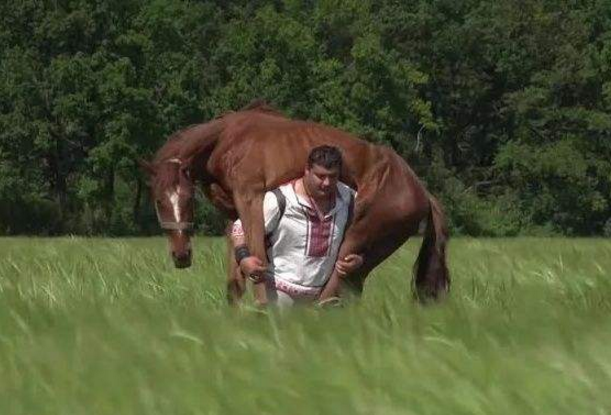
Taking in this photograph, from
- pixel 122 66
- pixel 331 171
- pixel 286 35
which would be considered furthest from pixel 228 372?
pixel 286 35

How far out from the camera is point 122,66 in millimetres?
57906

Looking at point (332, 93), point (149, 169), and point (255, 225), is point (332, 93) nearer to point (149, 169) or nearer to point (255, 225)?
point (149, 169)

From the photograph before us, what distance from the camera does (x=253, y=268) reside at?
703cm

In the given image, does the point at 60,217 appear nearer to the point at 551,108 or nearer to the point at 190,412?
the point at 551,108

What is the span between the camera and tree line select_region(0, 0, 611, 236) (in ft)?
191

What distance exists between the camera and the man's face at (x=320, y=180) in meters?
6.86

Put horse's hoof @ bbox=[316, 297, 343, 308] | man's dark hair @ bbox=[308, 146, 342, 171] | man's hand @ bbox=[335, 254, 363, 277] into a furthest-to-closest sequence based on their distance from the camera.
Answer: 1. man's hand @ bbox=[335, 254, 363, 277]
2. man's dark hair @ bbox=[308, 146, 342, 171]
3. horse's hoof @ bbox=[316, 297, 343, 308]

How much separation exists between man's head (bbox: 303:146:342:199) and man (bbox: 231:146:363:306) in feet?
0.39

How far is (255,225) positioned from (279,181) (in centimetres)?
39

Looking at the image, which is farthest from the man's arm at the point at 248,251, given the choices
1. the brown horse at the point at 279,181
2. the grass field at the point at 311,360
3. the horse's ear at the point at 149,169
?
the grass field at the point at 311,360

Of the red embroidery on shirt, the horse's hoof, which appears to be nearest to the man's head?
the red embroidery on shirt

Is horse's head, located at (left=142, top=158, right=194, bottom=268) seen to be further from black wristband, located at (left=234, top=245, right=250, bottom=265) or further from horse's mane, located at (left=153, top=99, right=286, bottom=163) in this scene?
black wristband, located at (left=234, top=245, right=250, bottom=265)

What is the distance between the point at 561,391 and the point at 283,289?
4.61 metres

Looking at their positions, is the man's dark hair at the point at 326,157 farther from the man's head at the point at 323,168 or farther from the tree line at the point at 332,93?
the tree line at the point at 332,93
